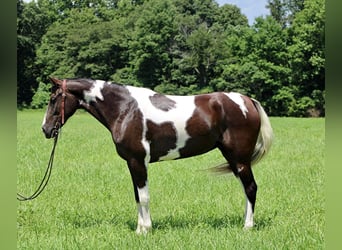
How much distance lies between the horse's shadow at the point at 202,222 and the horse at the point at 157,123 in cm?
26

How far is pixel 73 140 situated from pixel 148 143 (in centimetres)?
1172

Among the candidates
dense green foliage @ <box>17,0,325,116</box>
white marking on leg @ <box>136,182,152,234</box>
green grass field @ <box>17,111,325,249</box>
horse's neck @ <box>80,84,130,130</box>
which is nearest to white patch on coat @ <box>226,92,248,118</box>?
green grass field @ <box>17,111,325,249</box>

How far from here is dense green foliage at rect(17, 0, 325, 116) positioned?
36719mm

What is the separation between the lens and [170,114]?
4688 mm

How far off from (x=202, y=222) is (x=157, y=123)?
1.38 metres

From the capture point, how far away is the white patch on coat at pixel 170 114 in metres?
4.65

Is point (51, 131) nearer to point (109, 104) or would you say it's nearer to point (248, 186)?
point (109, 104)

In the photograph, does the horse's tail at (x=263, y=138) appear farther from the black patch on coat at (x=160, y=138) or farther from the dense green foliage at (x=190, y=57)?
the dense green foliage at (x=190, y=57)

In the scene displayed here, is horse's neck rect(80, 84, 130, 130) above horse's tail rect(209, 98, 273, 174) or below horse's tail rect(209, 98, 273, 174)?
above

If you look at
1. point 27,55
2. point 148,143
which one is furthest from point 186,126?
point 27,55

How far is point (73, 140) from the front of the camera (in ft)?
51.9

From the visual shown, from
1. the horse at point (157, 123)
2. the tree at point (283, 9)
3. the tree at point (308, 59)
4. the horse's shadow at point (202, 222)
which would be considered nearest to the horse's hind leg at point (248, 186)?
the horse at point (157, 123)

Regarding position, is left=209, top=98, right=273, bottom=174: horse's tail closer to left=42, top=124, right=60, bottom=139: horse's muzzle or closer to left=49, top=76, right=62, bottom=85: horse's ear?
left=42, top=124, right=60, bottom=139: horse's muzzle
